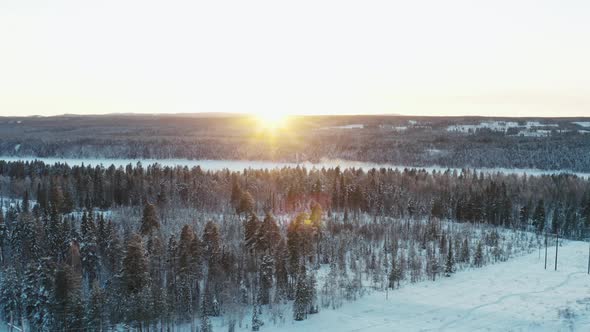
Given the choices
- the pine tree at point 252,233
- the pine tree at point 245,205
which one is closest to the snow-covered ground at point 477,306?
the pine tree at point 252,233

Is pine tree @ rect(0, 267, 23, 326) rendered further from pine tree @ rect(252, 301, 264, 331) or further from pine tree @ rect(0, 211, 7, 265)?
pine tree @ rect(252, 301, 264, 331)

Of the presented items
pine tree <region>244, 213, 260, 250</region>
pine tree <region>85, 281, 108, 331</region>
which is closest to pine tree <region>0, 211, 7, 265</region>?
pine tree <region>85, 281, 108, 331</region>

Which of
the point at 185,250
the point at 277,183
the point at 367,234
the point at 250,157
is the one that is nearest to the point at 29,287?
the point at 185,250

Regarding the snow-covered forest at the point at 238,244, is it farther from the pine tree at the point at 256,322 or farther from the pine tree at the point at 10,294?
the pine tree at the point at 256,322

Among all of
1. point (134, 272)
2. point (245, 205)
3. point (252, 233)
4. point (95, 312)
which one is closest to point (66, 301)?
point (95, 312)

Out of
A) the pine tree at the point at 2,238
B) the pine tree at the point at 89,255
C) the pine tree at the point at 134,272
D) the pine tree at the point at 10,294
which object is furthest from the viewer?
the pine tree at the point at 2,238

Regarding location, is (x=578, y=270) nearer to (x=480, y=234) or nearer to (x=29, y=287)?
(x=480, y=234)
